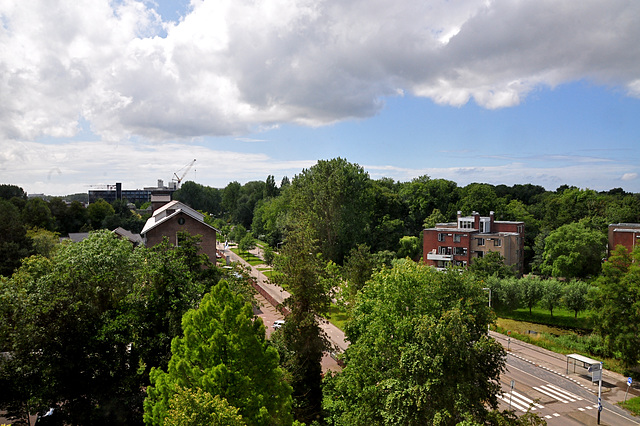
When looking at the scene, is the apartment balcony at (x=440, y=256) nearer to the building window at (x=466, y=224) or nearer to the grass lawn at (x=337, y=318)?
the building window at (x=466, y=224)

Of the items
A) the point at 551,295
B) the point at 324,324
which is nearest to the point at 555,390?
the point at 551,295

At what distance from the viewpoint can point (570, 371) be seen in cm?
3519

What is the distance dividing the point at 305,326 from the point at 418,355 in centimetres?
831

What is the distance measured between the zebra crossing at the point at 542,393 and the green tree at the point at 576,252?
104 feet

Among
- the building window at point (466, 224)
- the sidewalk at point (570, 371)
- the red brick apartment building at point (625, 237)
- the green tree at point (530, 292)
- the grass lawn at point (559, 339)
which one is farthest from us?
the building window at point (466, 224)

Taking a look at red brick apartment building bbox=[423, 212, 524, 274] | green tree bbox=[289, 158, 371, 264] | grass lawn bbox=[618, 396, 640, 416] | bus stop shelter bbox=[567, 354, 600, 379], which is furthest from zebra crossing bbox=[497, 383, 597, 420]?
green tree bbox=[289, 158, 371, 264]

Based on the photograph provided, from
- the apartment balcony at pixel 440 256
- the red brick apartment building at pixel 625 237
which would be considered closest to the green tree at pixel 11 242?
the apartment balcony at pixel 440 256

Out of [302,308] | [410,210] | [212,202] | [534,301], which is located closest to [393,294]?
[302,308]

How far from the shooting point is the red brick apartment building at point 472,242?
200 feet

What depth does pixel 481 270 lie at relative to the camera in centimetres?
5256

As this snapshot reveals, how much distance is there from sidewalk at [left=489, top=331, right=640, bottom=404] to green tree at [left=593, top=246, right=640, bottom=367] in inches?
88.0

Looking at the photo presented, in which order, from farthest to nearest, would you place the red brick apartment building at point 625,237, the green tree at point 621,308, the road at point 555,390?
the red brick apartment building at point 625,237
the green tree at point 621,308
the road at point 555,390

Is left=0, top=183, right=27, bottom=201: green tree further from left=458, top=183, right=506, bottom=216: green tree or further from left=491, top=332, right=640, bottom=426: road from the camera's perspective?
left=491, top=332, right=640, bottom=426: road

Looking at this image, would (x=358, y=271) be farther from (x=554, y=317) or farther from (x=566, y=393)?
(x=554, y=317)
